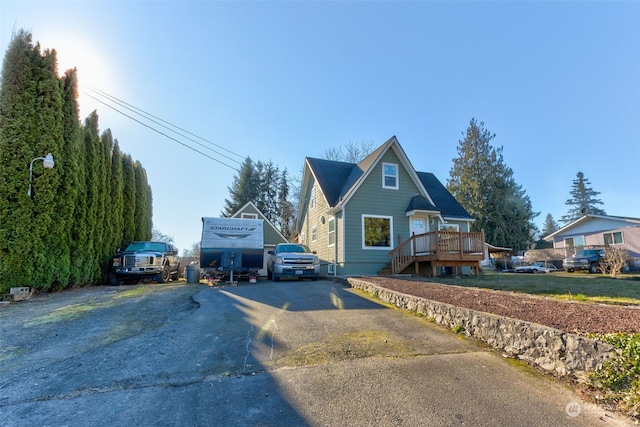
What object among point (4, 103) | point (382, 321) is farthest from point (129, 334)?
point (4, 103)

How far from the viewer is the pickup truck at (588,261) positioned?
18734 mm

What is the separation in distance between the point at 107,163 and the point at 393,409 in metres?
15.3

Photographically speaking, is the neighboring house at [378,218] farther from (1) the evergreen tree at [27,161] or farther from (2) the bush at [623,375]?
(1) the evergreen tree at [27,161]

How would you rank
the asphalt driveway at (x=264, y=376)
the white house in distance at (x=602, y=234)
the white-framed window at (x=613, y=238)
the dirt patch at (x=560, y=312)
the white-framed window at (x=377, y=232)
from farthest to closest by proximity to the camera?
1. the white-framed window at (x=613, y=238)
2. the white house in distance at (x=602, y=234)
3. the white-framed window at (x=377, y=232)
4. the dirt patch at (x=560, y=312)
5. the asphalt driveway at (x=264, y=376)

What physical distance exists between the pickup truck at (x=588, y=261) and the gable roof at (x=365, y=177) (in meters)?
8.23

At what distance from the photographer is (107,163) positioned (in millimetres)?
13547

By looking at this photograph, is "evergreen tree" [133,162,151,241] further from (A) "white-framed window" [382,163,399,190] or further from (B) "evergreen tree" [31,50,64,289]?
(A) "white-framed window" [382,163,399,190]

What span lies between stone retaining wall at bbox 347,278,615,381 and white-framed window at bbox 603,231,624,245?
26.1m

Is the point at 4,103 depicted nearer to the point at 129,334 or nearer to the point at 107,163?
A: the point at 107,163

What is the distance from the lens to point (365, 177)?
14.8 meters

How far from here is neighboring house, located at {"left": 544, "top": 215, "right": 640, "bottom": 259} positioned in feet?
71.1

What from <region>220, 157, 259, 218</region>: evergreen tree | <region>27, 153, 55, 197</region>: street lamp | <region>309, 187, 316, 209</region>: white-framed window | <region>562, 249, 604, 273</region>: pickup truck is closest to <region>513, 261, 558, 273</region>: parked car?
<region>562, 249, 604, 273</region>: pickup truck

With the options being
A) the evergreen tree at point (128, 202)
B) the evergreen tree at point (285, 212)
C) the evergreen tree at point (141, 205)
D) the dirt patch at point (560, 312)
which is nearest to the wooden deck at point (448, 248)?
the dirt patch at point (560, 312)

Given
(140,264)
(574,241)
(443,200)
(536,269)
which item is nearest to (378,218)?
(443,200)
